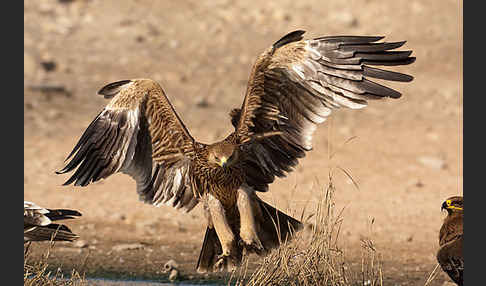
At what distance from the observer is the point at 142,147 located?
22.0ft

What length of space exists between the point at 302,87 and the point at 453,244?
159cm

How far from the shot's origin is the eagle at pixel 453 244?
21.4ft

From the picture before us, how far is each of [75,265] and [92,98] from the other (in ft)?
23.1

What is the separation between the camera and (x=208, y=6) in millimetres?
19219

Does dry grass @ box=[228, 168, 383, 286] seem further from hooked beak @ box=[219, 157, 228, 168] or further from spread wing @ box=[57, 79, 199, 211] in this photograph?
spread wing @ box=[57, 79, 199, 211]

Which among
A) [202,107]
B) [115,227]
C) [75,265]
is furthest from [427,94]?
[75,265]

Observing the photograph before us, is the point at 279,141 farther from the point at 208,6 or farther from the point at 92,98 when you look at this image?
the point at 208,6

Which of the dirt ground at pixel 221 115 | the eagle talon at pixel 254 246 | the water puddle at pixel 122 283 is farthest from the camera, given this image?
the dirt ground at pixel 221 115

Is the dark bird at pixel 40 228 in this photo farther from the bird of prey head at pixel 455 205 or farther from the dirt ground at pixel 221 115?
the bird of prey head at pixel 455 205

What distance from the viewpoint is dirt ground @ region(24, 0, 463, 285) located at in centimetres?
887

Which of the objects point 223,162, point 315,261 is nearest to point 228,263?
point 315,261

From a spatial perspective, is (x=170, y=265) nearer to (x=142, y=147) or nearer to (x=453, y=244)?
(x=142, y=147)

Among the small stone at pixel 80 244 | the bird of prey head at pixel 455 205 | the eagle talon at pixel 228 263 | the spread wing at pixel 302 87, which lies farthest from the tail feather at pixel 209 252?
the small stone at pixel 80 244

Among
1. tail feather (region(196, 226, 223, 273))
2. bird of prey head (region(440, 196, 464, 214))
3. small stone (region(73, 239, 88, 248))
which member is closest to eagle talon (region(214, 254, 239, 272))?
tail feather (region(196, 226, 223, 273))
